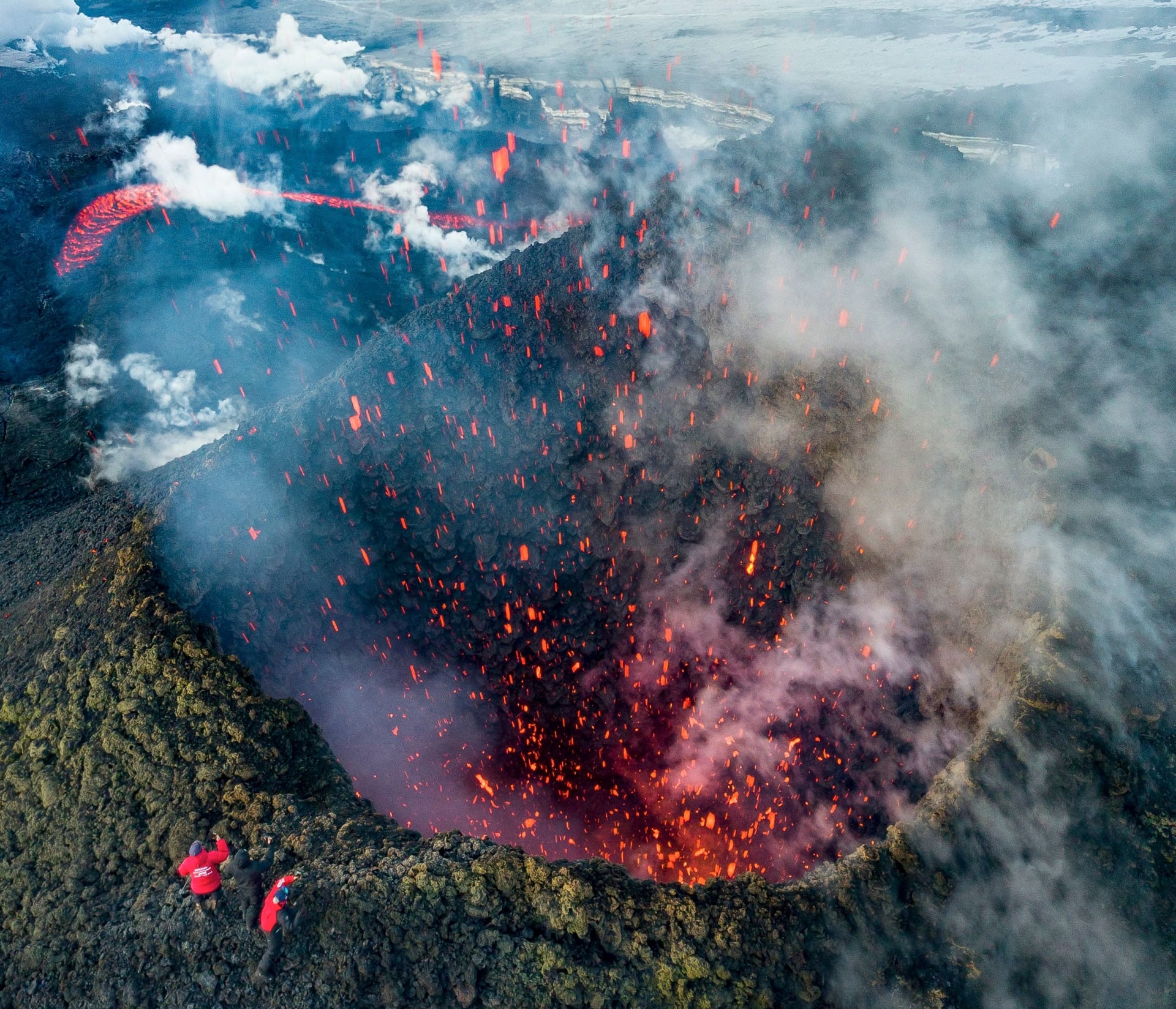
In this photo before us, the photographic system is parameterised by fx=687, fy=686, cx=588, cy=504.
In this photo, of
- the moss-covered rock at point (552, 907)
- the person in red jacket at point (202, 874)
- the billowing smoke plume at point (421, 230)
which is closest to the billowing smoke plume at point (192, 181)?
the billowing smoke plume at point (421, 230)

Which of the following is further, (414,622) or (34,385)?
(34,385)

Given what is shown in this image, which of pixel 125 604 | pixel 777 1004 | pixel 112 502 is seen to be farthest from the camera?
pixel 112 502

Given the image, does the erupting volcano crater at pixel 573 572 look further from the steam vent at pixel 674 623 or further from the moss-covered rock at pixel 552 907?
the moss-covered rock at pixel 552 907

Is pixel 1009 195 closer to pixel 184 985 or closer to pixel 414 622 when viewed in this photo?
pixel 414 622

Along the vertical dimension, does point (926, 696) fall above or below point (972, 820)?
below

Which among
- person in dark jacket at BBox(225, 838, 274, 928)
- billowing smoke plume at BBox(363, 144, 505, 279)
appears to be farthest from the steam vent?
billowing smoke plume at BBox(363, 144, 505, 279)

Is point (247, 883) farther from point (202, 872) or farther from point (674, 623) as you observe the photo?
point (674, 623)

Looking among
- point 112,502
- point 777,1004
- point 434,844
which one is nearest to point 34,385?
point 112,502
